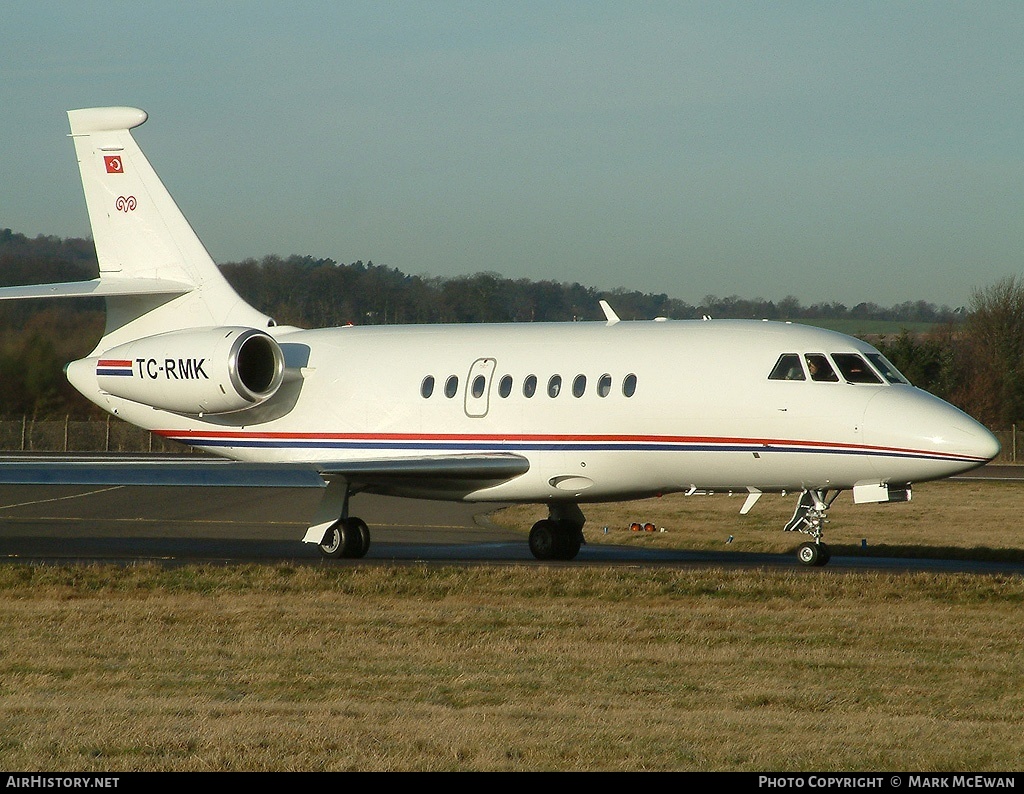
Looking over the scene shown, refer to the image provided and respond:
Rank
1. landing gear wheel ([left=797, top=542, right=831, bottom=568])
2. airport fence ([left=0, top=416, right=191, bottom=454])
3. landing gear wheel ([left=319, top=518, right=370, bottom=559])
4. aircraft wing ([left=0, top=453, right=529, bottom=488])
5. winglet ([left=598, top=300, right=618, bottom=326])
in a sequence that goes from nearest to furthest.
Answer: landing gear wheel ([left=797, top=542, right=831, bottom=568]) < aircraft wing ([left=0, top=453, right=529, bottom=488]) < landing gear wheel ([left=319, top=518, right=370, bottom=559]) < winglet ([left=598, top=300, right=618, bottom=326]) < airport fence ([left=0, top=416, right=191, bottom=454])

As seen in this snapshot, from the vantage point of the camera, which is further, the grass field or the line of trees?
the line of trees

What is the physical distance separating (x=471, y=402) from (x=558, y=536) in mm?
2274

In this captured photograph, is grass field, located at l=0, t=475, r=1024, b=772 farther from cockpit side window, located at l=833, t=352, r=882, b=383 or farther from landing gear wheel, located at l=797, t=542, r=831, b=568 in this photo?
cockpit side window, located at l=833, t=352, r=882, b=383

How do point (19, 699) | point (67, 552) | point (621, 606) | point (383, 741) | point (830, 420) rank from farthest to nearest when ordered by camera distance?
point (67, 552), point (830, 420), point (621, 606), point (19, 699), point (383, 741)

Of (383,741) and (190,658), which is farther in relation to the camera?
(190,658)

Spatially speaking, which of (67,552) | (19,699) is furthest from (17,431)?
(19,699)

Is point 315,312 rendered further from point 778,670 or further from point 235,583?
point 778,670

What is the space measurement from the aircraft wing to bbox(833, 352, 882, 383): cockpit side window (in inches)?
169

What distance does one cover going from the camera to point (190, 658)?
10.1 meters

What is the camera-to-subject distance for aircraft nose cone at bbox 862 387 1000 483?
15461 mm

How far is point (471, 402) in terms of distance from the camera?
1891 cm

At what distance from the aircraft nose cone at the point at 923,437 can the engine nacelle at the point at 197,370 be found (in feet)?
28.7

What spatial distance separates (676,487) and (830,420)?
232 centimetres

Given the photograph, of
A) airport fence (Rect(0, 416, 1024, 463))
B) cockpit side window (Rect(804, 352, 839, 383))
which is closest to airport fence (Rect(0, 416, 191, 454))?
airport fence (Rect(0, 416, 1024, 463))
